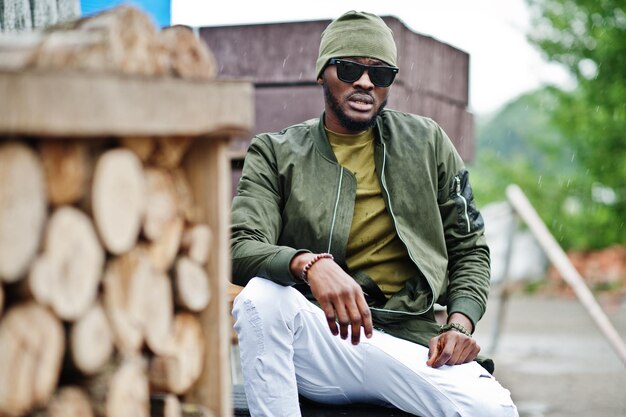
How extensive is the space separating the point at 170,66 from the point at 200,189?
28 cm

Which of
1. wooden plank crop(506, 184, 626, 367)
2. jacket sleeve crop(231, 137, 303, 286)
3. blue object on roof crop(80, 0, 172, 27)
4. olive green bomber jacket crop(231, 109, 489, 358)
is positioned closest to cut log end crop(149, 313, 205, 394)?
jacket sleeve crop(231, 137, 303, 286)

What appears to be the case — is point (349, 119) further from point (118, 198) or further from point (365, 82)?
point (118, 198)

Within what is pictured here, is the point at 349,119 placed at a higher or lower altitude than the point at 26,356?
higher

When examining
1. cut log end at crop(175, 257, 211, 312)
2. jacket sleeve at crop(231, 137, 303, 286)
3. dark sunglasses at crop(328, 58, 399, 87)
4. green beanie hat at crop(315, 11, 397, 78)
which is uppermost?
green beanie hat at crop(315, 11, 397, 78)

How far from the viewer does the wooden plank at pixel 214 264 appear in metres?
2.11

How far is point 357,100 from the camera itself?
10.8ft

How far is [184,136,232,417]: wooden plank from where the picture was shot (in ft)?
6.91

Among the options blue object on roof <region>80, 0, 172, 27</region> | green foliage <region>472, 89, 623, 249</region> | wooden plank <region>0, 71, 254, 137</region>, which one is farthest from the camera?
green foliage <region>472, 89, 623, 249</region>

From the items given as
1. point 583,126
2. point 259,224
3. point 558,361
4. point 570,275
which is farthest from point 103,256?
point 583,126

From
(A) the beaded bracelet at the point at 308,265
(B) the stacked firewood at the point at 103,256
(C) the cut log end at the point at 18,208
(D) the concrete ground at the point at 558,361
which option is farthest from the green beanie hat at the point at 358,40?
(D) the concrete ground at the point at 558,361

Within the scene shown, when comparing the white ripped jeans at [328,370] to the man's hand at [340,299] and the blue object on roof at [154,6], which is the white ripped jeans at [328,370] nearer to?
the man's hand at [340,299]

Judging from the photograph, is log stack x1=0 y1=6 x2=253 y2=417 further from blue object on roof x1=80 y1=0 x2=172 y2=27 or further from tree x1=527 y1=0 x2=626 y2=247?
tree x1=527 y1=0 x2=626 y2=247

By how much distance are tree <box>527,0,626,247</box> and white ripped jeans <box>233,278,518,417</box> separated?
7.90m

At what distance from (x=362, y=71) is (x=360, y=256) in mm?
634
